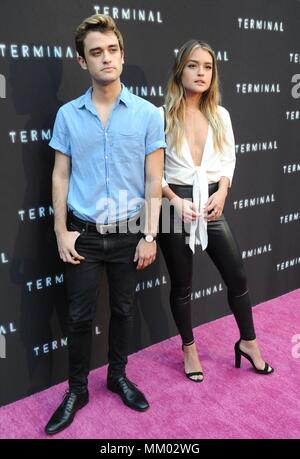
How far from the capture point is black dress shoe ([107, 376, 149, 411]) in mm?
2158

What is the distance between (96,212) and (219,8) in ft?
4.89

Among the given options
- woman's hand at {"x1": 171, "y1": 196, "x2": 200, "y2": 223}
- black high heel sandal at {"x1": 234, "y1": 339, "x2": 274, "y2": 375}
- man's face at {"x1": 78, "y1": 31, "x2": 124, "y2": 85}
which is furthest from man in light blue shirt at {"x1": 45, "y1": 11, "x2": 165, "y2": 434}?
black high heel sandal at {"x1": 234, "y1": 339, "x2": 274, "y2": 375}

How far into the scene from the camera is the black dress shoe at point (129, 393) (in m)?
2.16

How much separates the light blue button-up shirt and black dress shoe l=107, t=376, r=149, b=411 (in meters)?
0.86

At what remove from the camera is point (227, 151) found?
2.19 metres

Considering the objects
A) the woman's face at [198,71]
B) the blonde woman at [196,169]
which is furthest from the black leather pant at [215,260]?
the woman's face at [198,71]

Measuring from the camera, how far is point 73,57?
6.80 feet

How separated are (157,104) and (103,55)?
76cm

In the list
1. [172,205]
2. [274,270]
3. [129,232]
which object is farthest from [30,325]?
[274,270]

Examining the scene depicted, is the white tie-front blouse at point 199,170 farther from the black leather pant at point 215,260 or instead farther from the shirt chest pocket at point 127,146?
the shirt chest pocket at point 127,146

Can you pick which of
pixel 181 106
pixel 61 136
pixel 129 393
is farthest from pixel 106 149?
pixel 129 393

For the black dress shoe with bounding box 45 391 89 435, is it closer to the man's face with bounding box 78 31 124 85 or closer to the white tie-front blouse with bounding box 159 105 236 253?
the white tie-front blouse with bounding box 159 105 236 253

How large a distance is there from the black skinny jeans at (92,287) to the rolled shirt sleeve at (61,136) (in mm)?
312
